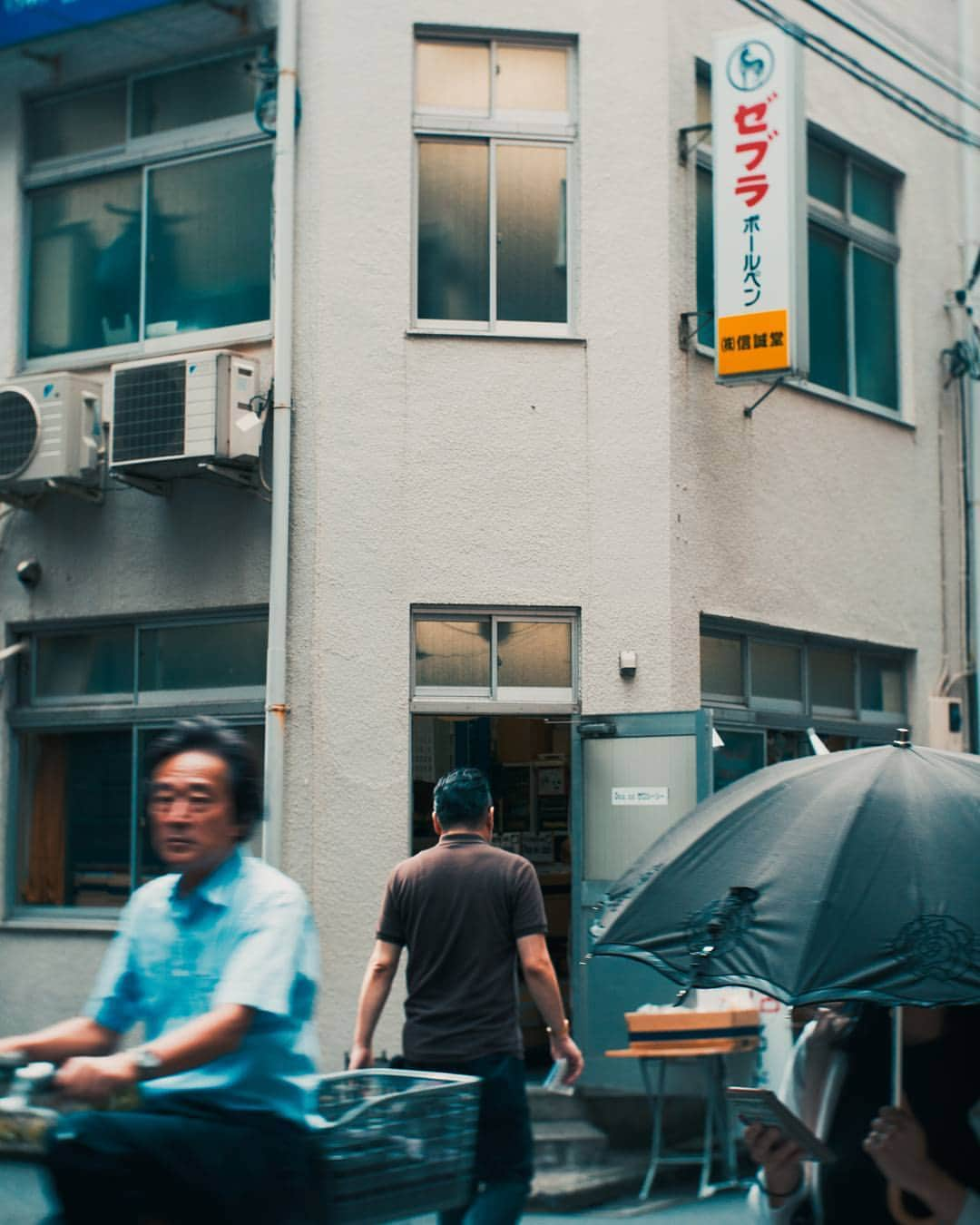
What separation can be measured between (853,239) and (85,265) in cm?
574

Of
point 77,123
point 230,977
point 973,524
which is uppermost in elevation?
point 77,123

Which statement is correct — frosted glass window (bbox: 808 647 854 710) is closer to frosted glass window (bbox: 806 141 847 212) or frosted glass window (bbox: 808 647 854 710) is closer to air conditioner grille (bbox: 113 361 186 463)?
frosted glass window (bbox: 806 141 847 212)

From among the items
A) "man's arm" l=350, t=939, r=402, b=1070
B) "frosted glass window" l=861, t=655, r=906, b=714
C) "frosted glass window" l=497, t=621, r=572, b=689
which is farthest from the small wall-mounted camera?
"frosted glass window" l=861, t=655, r=906, b=714

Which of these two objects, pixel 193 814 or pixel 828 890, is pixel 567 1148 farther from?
pixel 193 814

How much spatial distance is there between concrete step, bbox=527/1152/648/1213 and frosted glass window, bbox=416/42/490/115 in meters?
6.58

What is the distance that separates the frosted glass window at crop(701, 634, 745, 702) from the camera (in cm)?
1147

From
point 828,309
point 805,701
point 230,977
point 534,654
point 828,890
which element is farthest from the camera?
point 828,309

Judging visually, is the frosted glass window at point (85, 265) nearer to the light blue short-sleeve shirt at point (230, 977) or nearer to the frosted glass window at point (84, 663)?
the frosted glass window at point (84, 663)

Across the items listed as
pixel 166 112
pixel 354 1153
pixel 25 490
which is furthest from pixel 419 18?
pixel 354 1153

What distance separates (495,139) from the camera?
11.2 metres

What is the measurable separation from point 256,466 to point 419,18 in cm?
307

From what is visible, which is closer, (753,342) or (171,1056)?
(171,1056)

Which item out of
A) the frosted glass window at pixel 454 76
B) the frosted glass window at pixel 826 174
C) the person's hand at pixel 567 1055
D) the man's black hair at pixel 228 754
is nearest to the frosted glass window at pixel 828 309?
the frosted glass window at pixel 826 174

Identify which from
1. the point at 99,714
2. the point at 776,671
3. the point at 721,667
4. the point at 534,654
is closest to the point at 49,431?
the point at 99,714
